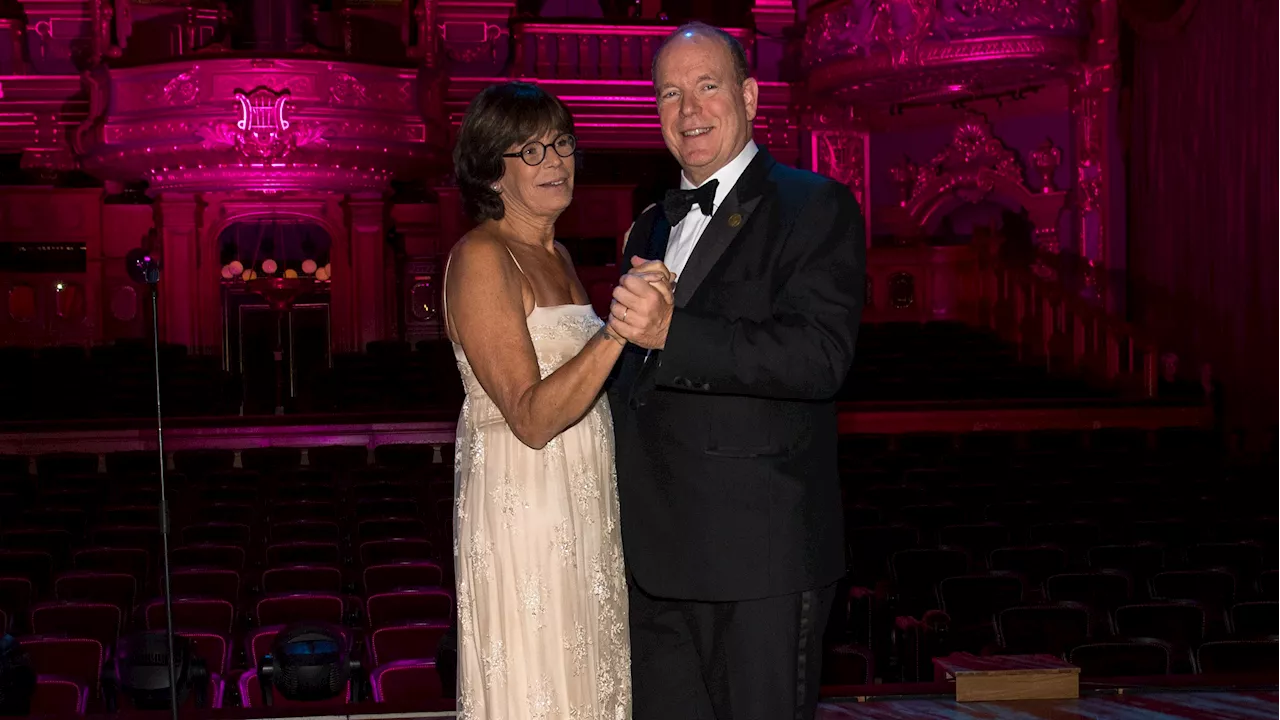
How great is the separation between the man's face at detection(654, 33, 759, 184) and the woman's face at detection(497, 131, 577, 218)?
0.75 ft

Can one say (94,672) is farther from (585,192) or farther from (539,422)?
(585,192)

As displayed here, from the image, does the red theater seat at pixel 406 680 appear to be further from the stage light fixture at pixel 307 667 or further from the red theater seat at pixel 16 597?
the red theater seat at pixel 16 597

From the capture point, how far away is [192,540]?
791 centimetres

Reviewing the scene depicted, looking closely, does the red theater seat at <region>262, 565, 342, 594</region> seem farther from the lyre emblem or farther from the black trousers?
the lyre emblem

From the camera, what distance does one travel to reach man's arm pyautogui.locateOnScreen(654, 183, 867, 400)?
2275mm

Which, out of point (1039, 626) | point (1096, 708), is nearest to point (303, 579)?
point (1039, 626)

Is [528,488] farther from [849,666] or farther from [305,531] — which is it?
[305,531]

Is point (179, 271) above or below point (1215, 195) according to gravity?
below

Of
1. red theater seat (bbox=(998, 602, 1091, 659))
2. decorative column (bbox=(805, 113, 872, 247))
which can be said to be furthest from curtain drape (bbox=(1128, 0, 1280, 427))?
red theater seat (bbox=(998, 602, 1091, 659))

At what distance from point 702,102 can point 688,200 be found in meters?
0.19

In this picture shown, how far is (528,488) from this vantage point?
268 centimetres

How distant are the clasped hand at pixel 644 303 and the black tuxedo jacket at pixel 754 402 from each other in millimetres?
38

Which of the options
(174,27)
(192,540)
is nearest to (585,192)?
(174,27)

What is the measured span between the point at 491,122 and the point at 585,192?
17.2 meters
